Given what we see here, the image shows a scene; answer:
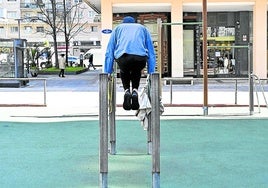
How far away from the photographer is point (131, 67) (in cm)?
745

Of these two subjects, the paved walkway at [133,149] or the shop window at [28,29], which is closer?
the paved walkway at [133,149]

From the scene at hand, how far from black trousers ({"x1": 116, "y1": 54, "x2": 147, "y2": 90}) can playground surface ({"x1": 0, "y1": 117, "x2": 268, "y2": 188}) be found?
115cm

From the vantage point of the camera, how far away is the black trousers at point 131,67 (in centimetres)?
732

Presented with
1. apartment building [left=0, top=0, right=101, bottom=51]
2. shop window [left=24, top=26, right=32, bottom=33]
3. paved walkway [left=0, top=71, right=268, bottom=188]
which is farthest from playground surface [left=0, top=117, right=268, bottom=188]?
shop window [left=24, top=26, right=32, bottom=33]

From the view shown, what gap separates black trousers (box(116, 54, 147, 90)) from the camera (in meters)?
7.32

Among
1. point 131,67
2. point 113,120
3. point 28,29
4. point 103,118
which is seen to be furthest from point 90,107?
point 28,29

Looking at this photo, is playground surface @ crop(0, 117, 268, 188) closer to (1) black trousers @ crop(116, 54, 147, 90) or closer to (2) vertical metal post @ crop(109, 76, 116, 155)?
(2) vertical metal post @ crop(109, 76, 116, 155)

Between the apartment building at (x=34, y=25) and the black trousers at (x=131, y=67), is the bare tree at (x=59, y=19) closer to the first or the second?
the apartment building at (x=34, y=25)

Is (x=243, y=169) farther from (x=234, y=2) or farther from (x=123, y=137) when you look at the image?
(x=234, y=2)

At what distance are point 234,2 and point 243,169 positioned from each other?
22.3 metres

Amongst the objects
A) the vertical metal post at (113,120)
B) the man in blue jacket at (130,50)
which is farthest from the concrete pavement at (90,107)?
the man in blue jacket at (130,50)

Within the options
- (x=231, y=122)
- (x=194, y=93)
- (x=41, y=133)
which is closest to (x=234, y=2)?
(x=194, y=93)

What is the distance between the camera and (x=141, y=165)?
7.93 metres

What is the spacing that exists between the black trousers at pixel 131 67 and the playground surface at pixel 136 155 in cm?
115
